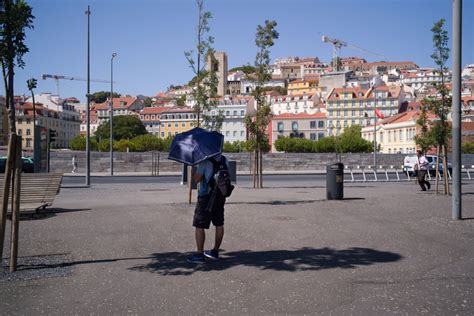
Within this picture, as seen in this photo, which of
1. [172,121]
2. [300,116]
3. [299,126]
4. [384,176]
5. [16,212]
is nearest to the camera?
[16,212]

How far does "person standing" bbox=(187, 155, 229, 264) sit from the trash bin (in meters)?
9.20

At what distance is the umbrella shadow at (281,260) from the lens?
7117 millimetres

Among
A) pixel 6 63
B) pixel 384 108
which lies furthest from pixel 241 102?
pixel 6 63

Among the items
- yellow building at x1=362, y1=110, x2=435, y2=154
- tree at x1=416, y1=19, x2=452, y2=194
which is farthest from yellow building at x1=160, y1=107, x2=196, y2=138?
tree at x1=416, y1=19, x2=452, y2=194

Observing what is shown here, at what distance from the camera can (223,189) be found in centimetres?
743

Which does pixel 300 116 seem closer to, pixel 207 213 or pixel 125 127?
pixel 125 127

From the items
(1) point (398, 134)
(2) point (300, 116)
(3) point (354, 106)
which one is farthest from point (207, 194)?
(3) point (354, 106)

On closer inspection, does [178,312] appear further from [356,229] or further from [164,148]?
[164,148]

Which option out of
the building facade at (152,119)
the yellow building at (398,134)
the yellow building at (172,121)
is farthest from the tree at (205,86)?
the building facade at (152,119)

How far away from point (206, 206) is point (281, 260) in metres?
1.32

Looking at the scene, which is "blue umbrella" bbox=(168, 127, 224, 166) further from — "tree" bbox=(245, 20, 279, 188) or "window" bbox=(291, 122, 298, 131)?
"window" bbox=(291, 122, 298, 131)

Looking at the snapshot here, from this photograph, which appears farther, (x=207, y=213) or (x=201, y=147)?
(x=201, y=147)

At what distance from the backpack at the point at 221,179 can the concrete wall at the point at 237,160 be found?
3480cm

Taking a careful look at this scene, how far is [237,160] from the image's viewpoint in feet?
160
